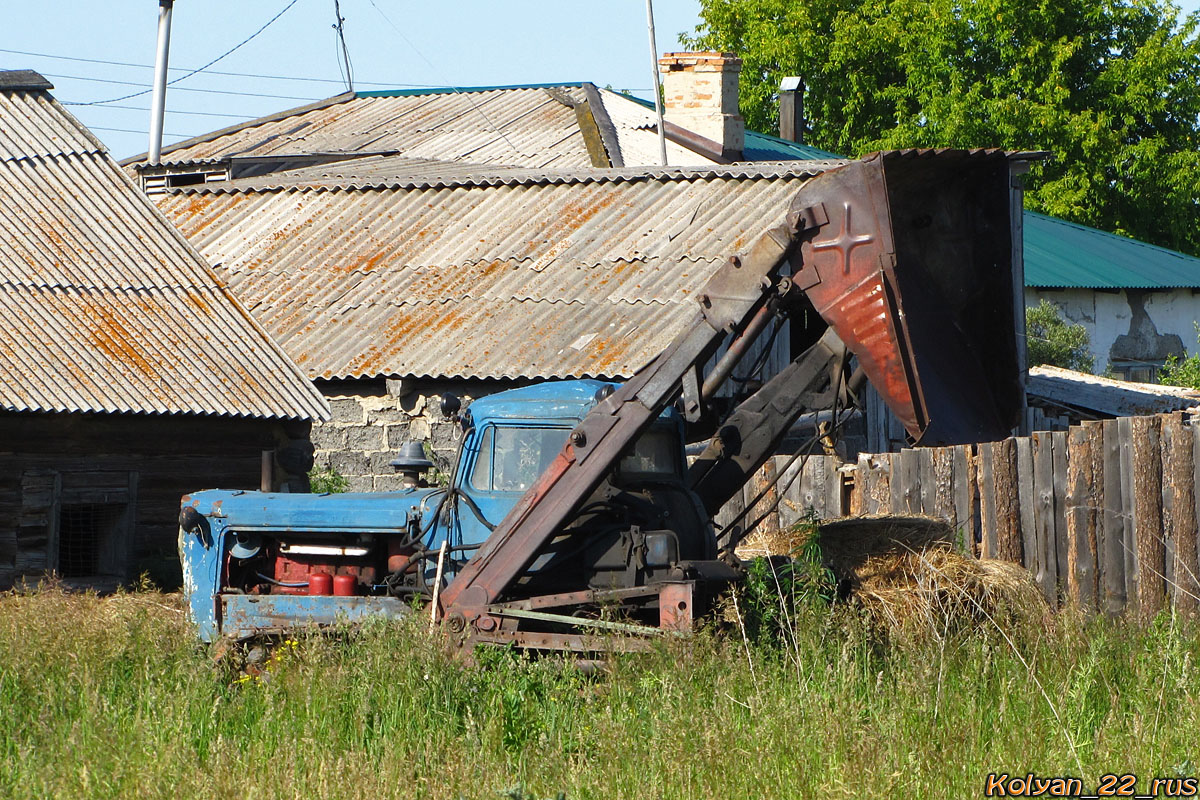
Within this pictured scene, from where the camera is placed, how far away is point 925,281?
7.59m

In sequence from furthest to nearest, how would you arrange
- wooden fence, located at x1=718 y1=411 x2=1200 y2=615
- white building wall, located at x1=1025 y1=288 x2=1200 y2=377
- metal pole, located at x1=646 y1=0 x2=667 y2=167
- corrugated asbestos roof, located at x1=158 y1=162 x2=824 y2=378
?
1. white building wall, located at x1=1025 y1=288 x2=1200 y2=377
2. metal pole, located at x1=646 y1=0 x2=667 y2=167
3. corrugated asbestos roof, located at x1=158 y1=162 x2=824 y2=378
4. wooden fence, located at x1=718 y1=411 x2=1200 y2=615

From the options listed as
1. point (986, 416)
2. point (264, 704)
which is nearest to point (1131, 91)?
point (986, 416)

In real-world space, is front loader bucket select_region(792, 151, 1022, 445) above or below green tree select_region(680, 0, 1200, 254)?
below

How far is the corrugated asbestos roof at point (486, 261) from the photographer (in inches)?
585

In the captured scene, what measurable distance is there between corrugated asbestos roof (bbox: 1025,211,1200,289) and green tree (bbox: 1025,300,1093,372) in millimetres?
589

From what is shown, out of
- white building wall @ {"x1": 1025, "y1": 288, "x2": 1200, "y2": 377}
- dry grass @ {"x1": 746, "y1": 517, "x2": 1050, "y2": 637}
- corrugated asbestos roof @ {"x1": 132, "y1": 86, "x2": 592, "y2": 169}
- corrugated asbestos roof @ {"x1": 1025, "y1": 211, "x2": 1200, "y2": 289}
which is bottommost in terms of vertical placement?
dry grass @ {"x1": 746, "y1": 517, "x2": 1050, "y2": 637}

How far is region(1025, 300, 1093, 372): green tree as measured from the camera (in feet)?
82.3

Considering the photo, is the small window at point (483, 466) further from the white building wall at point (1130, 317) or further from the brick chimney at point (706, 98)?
the white building wall at point (1130, 317)

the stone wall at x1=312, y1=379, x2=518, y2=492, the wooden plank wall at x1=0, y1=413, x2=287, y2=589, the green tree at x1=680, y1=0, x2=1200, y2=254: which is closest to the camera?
the wooden plank wall at x1=0, y1=413, x2=287, y2=589

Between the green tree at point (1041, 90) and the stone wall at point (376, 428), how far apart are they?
20984 millimetres

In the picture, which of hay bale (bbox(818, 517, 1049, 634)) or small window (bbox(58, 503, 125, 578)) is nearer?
hay bale (bbox(818, 517, 1049, 634))

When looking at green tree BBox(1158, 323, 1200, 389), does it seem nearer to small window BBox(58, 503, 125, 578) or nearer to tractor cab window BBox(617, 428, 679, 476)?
tractor cab window BBox(617, 428, 679, 476)

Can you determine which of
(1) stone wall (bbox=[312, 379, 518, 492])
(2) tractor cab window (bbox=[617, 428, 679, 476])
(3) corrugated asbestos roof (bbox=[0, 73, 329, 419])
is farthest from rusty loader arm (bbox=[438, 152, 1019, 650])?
(1) stone wall (bbox=[312, 379, 518, 492])

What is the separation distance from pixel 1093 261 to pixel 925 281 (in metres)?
22.6
